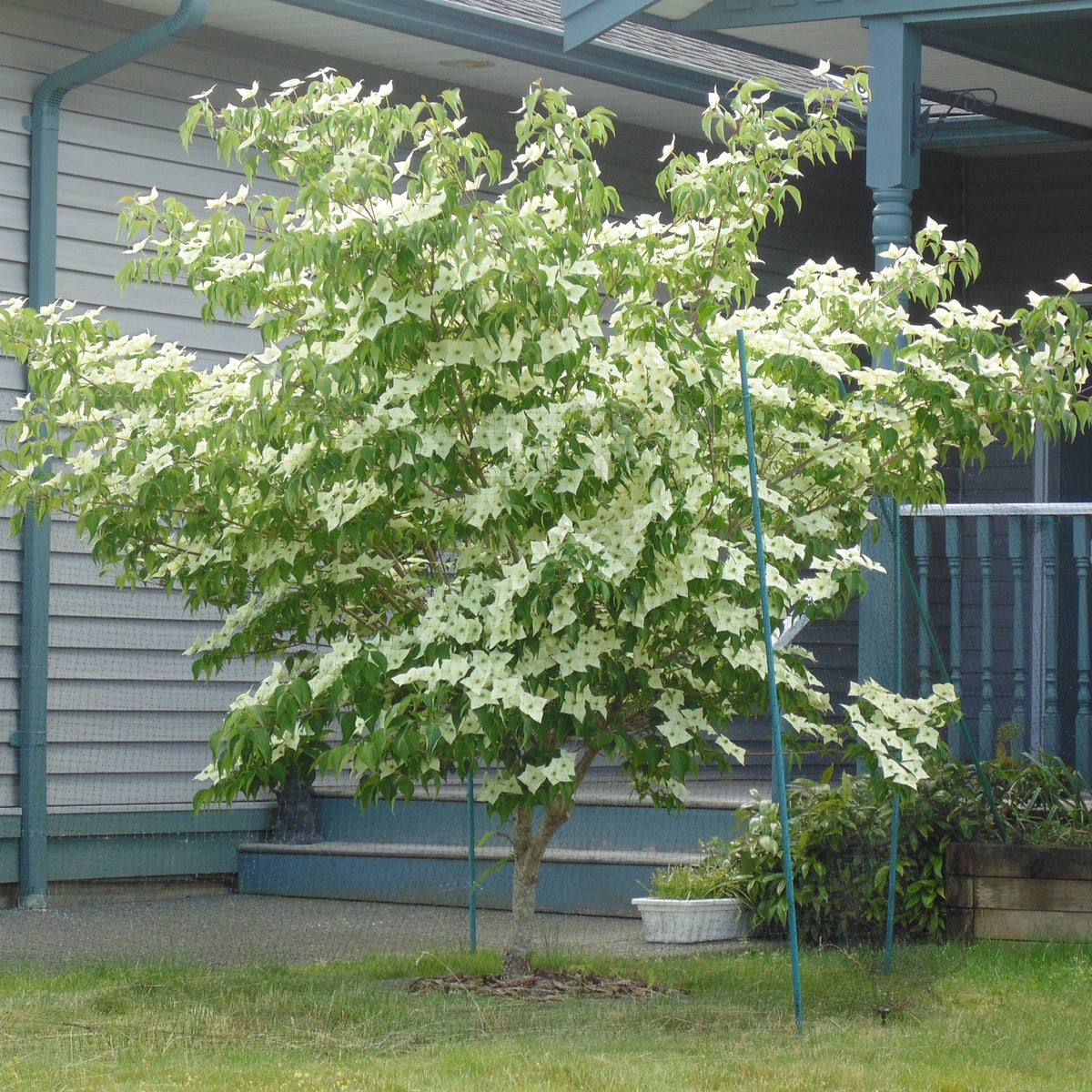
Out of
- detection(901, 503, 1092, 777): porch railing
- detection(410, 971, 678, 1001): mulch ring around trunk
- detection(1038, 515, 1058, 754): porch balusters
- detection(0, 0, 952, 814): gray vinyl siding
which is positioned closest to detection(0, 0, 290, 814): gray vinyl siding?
detection(0, 0, 952, 814): gray vinyl siding

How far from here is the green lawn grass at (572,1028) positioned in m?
3.35

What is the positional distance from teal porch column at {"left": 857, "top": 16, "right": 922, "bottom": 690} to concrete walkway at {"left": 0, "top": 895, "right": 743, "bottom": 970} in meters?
1.33

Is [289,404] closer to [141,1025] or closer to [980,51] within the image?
[141,1025]

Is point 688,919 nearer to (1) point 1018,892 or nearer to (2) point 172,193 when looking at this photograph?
(1) point 1018,892

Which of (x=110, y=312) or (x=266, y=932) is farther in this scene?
(x=110, y=312)

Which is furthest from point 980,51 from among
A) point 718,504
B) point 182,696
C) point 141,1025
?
point 141,1025

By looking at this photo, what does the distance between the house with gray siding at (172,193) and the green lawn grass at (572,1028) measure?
1.56 meters

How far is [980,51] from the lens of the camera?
6379 mm

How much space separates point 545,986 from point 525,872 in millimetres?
347

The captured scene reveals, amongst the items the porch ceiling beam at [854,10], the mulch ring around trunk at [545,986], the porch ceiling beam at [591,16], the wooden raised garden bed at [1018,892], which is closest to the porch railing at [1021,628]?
the wooden raised garden bed at [1018,892]

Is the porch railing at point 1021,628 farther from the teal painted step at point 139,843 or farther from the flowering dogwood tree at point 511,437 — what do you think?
the teal painted step at point 139,843

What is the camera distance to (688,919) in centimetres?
541

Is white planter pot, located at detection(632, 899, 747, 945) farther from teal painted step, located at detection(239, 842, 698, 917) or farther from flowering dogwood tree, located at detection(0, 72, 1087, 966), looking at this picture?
flowering dogwood tree, located at detection(0, 72, 1087, 966)

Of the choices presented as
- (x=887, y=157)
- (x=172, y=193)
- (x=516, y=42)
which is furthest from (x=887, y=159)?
(x=172, y=193)
